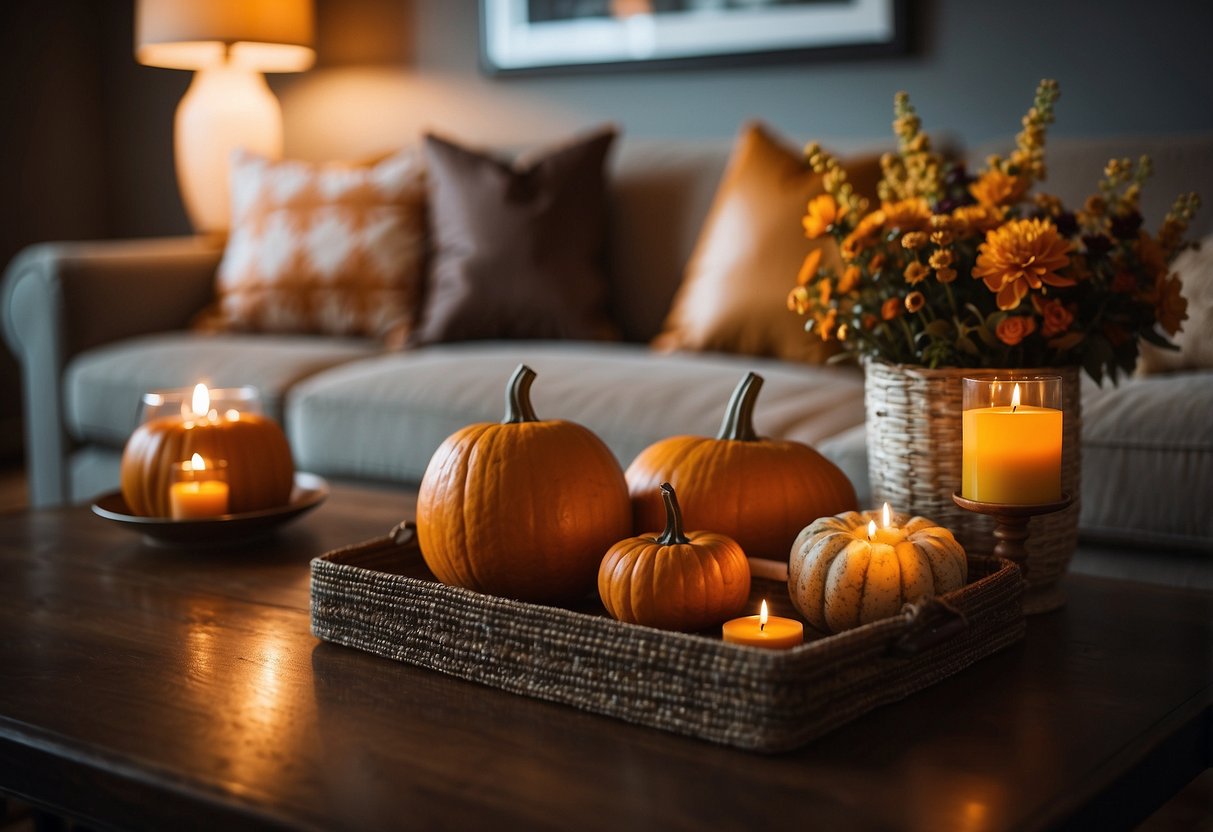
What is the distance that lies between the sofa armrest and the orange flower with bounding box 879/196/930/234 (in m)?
2.44

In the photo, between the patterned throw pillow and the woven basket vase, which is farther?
the patterned throw pillow

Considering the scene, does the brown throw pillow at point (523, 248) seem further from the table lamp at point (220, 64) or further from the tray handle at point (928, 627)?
the tray handle at point (928, 627)

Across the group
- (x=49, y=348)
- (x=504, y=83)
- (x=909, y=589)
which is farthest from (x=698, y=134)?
(x=909, y=589)

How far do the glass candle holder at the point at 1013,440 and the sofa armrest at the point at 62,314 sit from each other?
2573 mm

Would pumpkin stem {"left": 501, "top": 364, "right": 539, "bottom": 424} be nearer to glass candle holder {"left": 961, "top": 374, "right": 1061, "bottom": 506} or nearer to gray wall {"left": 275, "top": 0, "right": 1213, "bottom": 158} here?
glass candle holder {"left": 961, "top": 374, "right": 1061, "bottom": 506}

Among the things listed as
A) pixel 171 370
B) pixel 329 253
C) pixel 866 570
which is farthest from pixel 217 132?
pixel 866 570

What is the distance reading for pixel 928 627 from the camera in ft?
2.97

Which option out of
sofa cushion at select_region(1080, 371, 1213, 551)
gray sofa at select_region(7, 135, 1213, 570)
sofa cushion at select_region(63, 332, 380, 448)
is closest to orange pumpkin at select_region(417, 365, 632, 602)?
gray sofa at select_region(7, 135, 1213, 570)

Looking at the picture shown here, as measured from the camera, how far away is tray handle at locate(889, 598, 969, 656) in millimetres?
886

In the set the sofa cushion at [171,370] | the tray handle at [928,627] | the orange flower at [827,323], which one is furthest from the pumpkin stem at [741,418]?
the sofa cushion at [171,370]

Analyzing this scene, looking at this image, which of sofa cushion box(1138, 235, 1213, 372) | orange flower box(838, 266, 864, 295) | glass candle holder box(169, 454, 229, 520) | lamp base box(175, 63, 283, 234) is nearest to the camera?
orange flower box(838, 266, 864, 295)

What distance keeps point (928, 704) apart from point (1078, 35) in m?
2.37

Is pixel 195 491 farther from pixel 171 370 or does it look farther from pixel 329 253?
pixel 329 253

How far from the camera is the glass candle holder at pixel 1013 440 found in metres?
1.03
